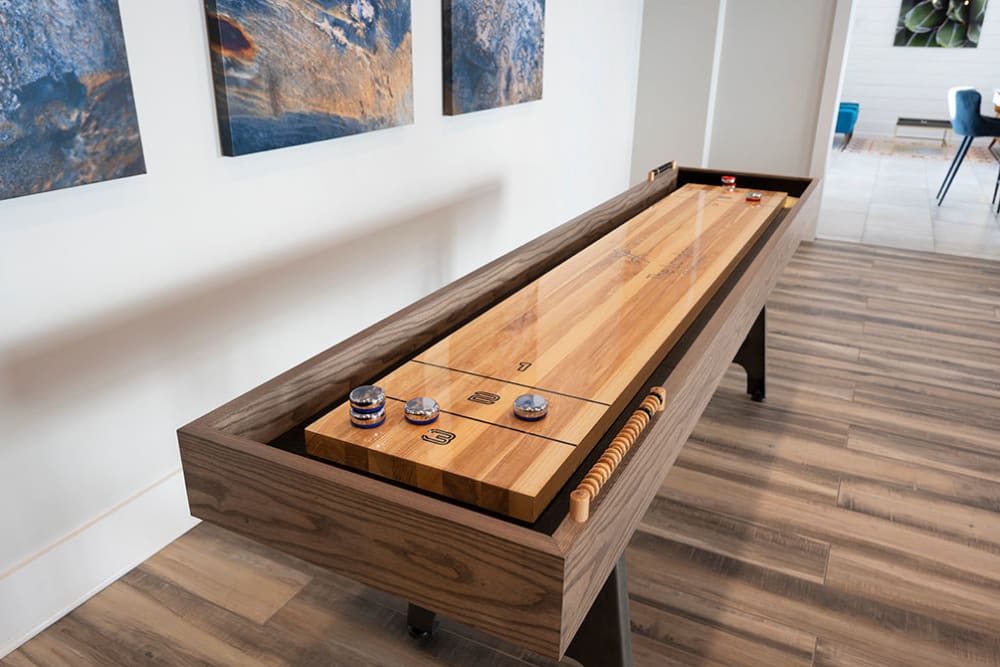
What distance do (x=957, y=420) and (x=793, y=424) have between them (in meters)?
0.59

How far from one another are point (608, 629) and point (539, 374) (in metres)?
0.46

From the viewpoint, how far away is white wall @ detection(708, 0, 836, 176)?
15.6ft

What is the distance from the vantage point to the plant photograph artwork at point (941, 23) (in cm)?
882

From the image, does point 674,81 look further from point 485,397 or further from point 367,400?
point 367,400

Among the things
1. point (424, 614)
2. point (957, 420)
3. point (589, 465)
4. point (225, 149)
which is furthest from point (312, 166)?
point (957, 420)

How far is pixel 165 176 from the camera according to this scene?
200cm

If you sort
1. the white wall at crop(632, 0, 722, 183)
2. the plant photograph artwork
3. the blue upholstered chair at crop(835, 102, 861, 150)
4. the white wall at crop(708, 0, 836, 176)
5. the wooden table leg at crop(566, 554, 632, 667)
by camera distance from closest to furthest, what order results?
the wooden table leg at crop(566, 554, 632, 667)
the white wall at crop(708, 0, 836, 176)
the white wall at crop(632, 0, 722, 183)
the blue upholstered chair at crop(835, 102, 861, 150)
the plant photograph artwork

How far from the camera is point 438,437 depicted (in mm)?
1220

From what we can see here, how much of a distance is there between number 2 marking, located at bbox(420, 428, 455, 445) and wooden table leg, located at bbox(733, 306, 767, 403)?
1.85 meters

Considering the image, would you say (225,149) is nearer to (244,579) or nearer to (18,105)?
(18,105)

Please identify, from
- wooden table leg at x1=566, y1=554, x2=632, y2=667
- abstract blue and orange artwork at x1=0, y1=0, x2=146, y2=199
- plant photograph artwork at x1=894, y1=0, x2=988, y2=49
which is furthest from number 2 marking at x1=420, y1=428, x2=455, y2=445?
plant photograph artwork at x1=894, y1=0, x2=988, y2=49

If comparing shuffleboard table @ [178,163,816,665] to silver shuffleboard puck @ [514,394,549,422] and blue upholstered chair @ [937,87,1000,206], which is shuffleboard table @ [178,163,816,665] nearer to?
silver shuffleboard puck @ [514,394,549,422]

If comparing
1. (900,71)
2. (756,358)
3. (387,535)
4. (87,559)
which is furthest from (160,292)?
(900,71)

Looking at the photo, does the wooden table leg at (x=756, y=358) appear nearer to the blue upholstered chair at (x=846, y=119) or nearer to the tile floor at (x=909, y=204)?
the tile floor at (x=909, y=204)
